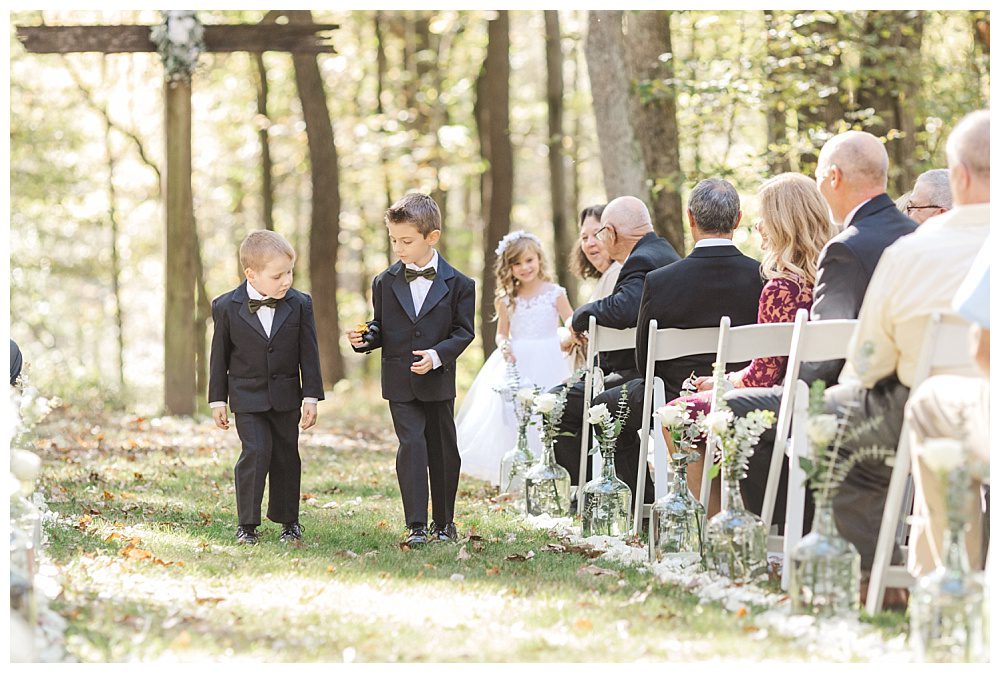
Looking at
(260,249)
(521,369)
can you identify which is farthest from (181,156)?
(260,249)

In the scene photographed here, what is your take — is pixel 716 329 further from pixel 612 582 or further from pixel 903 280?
pixel 903 280

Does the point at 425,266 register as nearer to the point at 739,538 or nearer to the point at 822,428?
the point at 739,538

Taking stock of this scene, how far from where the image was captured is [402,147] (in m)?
20.8

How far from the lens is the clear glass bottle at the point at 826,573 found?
4.25 metres

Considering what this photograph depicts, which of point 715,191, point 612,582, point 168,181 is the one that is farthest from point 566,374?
point 168,181

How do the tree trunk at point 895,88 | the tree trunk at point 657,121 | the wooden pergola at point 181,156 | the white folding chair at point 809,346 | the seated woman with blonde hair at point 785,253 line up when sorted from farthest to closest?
the tree trunk at point 895,88 → the wooden pergola at point 181,156 → the tree trunk at point 657,121 → the seated woman with blonde hair at point 785,253 → the white folding chair at point 809,346

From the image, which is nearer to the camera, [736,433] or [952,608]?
[952,608]

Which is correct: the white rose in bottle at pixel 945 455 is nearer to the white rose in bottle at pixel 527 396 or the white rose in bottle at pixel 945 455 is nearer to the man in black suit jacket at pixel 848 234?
the man in black suit jacket at pixel 848 234

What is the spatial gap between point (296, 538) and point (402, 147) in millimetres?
14949

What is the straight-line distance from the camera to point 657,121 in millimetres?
12078

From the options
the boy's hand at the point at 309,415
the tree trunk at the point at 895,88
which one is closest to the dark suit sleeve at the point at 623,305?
the boy's hand at the point at 309,415

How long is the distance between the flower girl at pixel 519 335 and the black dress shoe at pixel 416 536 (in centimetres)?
269

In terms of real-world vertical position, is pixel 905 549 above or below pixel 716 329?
below

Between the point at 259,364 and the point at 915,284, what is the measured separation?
136 inches
